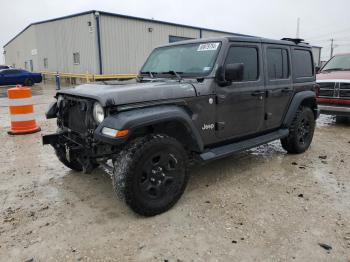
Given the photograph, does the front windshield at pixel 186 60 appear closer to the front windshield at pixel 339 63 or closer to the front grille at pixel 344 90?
the front grille at pixel 344 90

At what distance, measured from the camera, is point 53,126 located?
8.21 metres

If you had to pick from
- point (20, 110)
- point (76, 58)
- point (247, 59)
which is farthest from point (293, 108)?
point (76, 58)

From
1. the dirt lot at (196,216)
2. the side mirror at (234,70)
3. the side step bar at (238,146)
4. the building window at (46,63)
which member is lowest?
the dirt lot at (196,216)

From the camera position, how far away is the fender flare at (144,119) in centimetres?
305

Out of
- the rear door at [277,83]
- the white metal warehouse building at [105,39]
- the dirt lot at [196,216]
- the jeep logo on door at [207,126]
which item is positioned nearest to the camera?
the dirt lot at [196,216]

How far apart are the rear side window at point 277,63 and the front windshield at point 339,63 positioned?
4.71m

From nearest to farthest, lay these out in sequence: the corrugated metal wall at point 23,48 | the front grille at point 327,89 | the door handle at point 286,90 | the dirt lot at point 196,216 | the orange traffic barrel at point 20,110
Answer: the dirt lot at point 196,216
the door handle at point 286,90
the orange traffic barrel at point 20,110
the front grille at point 327,89
the corrugated metal wall at point 23,48

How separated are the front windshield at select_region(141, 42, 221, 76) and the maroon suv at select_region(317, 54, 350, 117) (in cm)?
520

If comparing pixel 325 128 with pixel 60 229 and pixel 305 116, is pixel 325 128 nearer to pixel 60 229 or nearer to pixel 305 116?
pixel 305 116

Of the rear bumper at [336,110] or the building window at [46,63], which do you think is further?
the building window at [46,63]

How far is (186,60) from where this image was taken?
170 inches

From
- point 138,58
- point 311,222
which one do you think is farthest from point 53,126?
point 138,58

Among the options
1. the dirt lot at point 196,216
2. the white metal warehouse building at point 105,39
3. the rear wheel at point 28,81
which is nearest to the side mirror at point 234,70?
the dirt lot at point 196,216

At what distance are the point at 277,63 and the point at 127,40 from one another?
→ 55.7 ft
